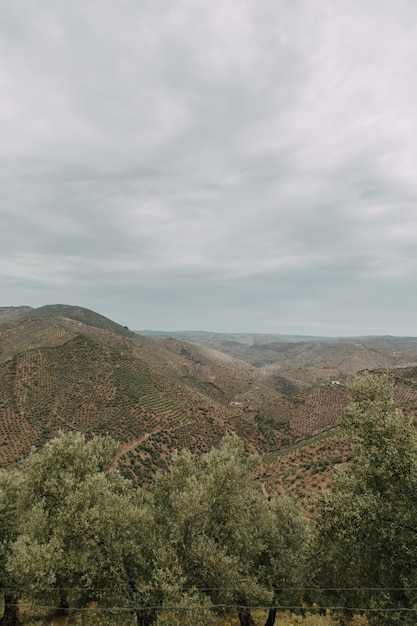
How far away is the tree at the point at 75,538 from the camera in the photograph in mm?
17594

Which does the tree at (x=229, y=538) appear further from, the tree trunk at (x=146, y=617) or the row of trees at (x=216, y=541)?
the tree trunk at (x=146, y=617)

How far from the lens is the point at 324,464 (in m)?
57.4

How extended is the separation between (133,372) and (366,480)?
119146mm

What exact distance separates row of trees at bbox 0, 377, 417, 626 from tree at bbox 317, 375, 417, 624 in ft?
0.21

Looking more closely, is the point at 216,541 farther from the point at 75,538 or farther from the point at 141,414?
the point at 141,414

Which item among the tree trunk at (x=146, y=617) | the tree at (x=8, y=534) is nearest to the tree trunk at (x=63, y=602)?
the tree at (x=8, y=534)

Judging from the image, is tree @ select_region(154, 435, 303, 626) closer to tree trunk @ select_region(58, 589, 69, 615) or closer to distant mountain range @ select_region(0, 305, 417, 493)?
tree trunk @ select_region(58, 589, 69, 615)

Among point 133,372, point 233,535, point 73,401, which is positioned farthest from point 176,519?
point 133,372

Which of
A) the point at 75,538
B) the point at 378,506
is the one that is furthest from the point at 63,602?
the point at 378,506

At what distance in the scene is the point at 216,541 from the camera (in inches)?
823

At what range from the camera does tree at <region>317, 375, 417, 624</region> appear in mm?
15297

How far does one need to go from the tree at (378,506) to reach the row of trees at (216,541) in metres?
0.06

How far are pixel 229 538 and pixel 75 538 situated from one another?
10072 millimetres

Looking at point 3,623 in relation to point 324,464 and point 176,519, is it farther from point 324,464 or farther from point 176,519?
point 324,464
